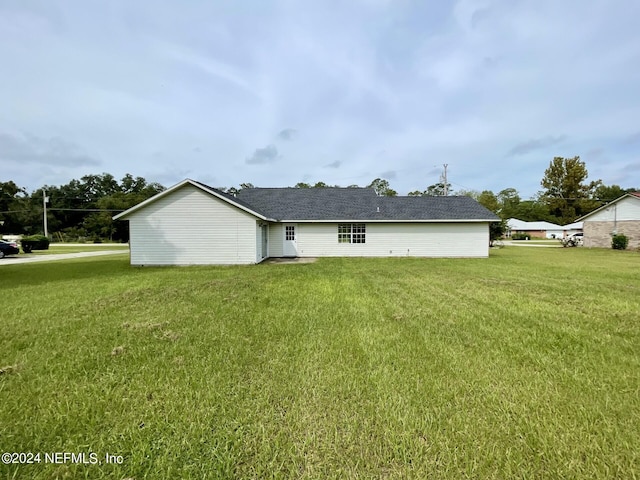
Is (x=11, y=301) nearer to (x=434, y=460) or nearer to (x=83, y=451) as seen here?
(x=83, y=451)

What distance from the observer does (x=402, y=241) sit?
1912 cm

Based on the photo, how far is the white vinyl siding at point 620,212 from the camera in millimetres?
24672

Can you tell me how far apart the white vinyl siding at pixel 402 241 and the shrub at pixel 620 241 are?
15.1 m

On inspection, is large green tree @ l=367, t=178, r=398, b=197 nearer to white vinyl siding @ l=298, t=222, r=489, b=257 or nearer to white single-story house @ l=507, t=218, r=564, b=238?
white single-story house @ l=507, t=218, r=564, b=238

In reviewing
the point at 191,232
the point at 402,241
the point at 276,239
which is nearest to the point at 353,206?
the point at 402,241

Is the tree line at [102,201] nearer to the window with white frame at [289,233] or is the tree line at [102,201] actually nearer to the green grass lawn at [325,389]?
the window with white frame at [289,233]

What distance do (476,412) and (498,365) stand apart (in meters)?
1.25

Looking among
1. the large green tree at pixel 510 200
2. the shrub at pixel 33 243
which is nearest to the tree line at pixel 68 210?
the shrub at pixel 33 243

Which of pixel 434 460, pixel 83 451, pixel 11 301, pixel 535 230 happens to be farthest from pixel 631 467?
pixel 535 230

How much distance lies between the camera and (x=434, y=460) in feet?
7.48

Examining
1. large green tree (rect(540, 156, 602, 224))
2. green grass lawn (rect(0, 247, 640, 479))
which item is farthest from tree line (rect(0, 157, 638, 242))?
green grass lawn (rect(0, 247, 640, 479))

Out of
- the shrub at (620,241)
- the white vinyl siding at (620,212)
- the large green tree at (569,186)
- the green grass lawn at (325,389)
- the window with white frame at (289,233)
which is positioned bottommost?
the green grass lawn at (325,389)

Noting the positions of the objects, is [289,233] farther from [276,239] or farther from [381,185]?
[381,185]

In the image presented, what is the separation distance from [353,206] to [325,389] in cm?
1791
